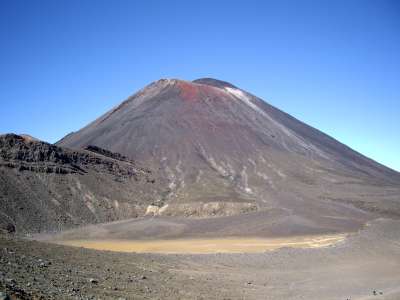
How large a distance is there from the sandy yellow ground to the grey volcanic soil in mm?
5706

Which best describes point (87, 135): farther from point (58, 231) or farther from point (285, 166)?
point (58, 231)

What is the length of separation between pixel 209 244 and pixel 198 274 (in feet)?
66.7

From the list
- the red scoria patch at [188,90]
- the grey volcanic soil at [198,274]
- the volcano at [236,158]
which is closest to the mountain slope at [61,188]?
the volcano at [236,158]

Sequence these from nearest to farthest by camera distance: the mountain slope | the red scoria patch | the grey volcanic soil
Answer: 1. the grey volcanic soil
2. the mountain slope
3. the red scoria patch

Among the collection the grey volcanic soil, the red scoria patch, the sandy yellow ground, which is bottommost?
the sandy yellow ground

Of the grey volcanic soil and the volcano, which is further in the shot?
the volcano

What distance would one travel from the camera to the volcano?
202 feet

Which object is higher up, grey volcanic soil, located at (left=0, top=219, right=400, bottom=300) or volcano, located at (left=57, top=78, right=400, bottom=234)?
volcano, located at (left=57, top=78, right=400, bottom=234)

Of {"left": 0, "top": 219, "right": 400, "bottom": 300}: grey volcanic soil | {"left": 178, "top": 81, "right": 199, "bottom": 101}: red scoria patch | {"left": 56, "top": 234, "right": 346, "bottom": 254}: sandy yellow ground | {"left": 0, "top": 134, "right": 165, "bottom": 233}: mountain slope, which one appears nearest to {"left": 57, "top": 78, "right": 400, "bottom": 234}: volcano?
{"left": 178, "top": 81, "right": 199, "bottom": 101}: red scoria patch

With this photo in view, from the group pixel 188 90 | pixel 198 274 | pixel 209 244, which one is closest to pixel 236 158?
pixel 188 90

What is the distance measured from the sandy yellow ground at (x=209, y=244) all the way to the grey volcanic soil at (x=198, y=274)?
571cm

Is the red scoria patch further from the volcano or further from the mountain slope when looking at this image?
the mountain slope

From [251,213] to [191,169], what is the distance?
818 inches

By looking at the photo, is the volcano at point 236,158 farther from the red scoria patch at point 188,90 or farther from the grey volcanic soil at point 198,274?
the grey volcanic soil at point 198,274
